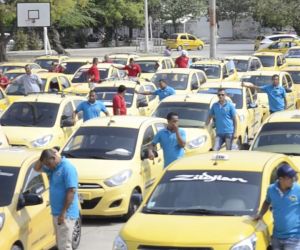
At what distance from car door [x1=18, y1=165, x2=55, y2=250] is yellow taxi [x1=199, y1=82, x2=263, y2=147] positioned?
949 cm

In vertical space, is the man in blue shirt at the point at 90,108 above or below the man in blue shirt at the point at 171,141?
above

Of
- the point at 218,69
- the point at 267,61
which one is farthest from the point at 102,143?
the point at 267,61

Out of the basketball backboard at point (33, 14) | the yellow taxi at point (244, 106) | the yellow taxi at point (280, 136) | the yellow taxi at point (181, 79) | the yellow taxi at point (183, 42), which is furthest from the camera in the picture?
the yellow taxi at point (183, 42)

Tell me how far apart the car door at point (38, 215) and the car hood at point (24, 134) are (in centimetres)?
658

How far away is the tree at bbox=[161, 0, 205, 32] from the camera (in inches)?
3319

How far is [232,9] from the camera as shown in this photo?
88812mm

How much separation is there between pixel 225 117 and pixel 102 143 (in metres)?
3.42

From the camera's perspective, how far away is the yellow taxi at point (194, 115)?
16.7 metres

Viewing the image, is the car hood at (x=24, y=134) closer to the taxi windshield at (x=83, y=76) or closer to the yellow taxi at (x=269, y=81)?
the yellow taxi at (x=269, y=81)

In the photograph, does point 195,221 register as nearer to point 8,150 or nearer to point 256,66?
point 8,150

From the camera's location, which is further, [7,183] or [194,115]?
Answer: [194,115]

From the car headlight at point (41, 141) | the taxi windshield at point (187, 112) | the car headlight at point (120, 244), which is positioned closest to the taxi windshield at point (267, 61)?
the taxi windshield at point (187, 112)

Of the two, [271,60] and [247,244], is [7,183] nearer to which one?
[247,244]

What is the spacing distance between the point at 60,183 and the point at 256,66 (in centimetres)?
2505
